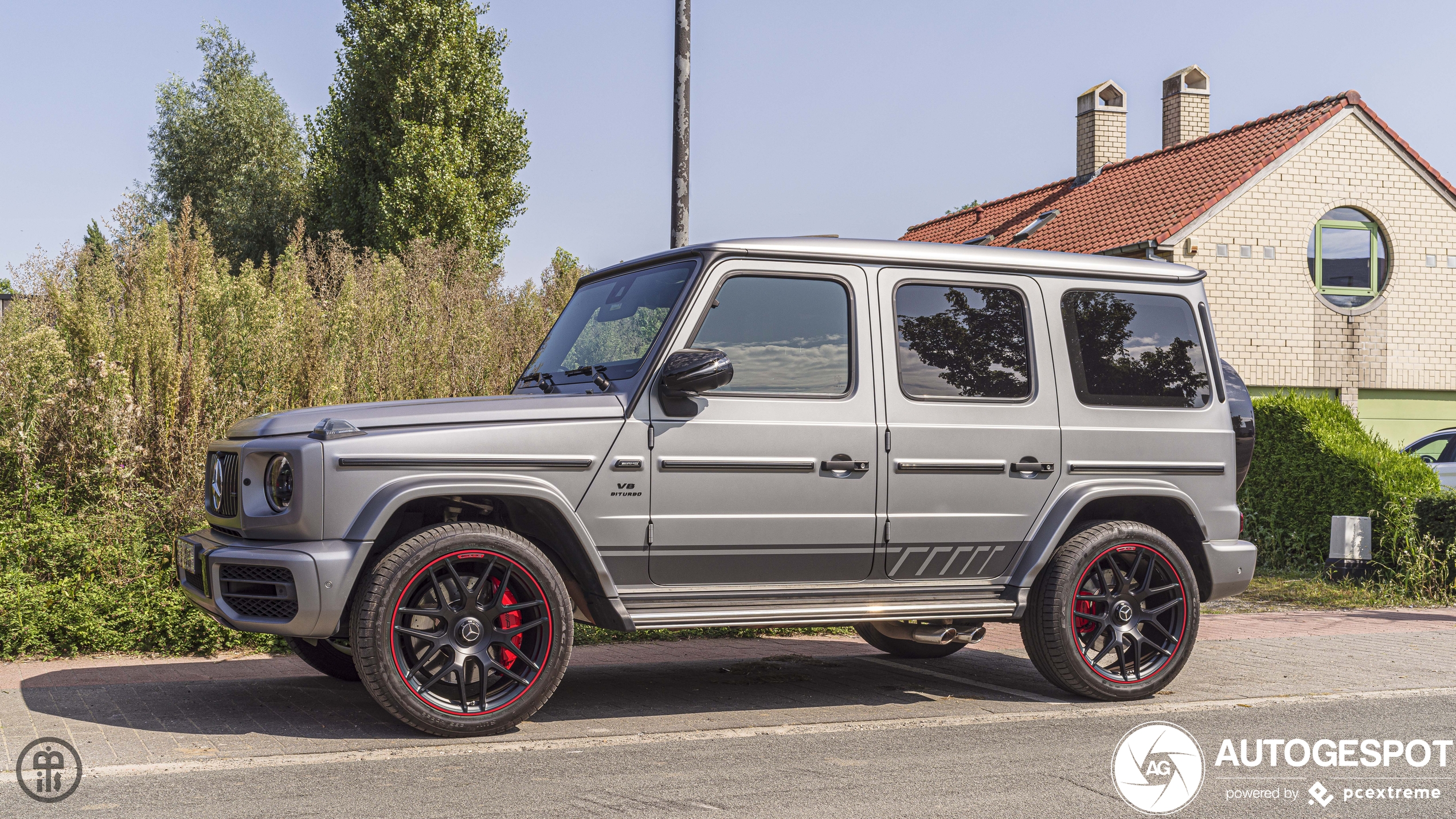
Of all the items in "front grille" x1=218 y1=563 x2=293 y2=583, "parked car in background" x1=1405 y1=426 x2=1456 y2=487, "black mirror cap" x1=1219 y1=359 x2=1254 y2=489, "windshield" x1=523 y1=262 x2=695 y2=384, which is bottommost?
"front grille" x1=218 y1=563 x2=293 y2=583

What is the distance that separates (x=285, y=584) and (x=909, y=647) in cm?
427

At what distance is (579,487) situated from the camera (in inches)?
220

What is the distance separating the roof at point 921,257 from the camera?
A: 6090 mm

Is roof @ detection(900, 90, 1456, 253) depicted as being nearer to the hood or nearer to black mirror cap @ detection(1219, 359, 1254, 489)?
black mirror cap @ detection(1219, 359, 1254, 489)

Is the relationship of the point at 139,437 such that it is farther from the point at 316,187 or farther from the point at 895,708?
the point at 316,187

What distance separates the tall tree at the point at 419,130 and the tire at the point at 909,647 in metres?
21.9

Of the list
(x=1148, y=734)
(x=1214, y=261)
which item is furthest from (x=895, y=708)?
(x=1214, y=261)

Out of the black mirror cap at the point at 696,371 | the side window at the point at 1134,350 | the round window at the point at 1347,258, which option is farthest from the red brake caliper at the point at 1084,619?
the round window at the point at 1347,258

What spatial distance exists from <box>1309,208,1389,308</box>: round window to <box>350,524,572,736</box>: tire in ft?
63.8

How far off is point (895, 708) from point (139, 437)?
5.35 meters

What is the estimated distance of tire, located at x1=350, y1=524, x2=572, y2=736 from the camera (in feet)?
17.4

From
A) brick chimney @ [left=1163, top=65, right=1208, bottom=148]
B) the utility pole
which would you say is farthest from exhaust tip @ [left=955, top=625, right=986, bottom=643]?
brick chimney @ [left=1163, top=65, right=1208, bottom=148]

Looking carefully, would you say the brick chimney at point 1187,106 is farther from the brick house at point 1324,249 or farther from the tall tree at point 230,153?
the tall tree at point 230,153

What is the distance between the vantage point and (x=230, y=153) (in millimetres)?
37781
